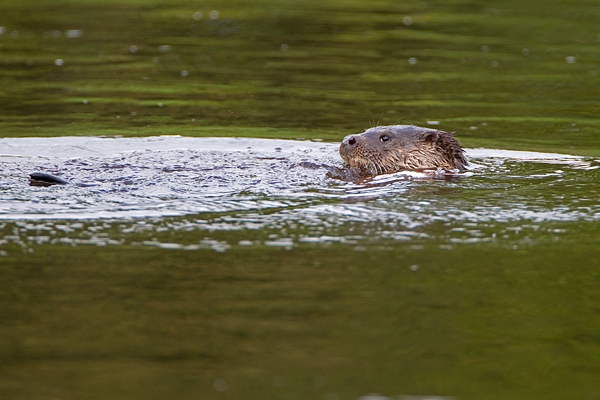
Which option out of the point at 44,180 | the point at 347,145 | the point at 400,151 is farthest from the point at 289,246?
the point at 400,151

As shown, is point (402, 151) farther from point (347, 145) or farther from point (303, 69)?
point (303, 69)

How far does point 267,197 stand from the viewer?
6953 mm

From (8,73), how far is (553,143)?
289 inches

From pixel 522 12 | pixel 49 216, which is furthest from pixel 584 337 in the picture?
pixel 522 12

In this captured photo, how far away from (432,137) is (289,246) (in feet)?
10.6

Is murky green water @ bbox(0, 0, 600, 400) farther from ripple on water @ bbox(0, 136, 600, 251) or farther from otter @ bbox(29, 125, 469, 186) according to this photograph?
otter @ bbox(29, 125, 469, 186)

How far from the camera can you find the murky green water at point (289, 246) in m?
4.19

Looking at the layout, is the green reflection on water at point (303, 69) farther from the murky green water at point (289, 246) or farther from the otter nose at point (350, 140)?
the otter nose at point (350, 140)

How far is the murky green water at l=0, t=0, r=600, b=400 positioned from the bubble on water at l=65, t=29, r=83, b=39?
3175mm

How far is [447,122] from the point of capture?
36.0 ft

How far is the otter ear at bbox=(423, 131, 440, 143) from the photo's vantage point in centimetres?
868

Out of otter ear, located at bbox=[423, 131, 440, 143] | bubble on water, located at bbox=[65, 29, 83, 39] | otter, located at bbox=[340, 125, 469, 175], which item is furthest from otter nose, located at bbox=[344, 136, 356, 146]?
bubble on water, located at bbox=[65, 29, 83, 39]

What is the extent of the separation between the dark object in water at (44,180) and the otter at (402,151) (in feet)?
8.60

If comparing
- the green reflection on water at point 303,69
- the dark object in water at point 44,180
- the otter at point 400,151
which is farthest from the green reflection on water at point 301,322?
the green reflection on water at point 303,69
